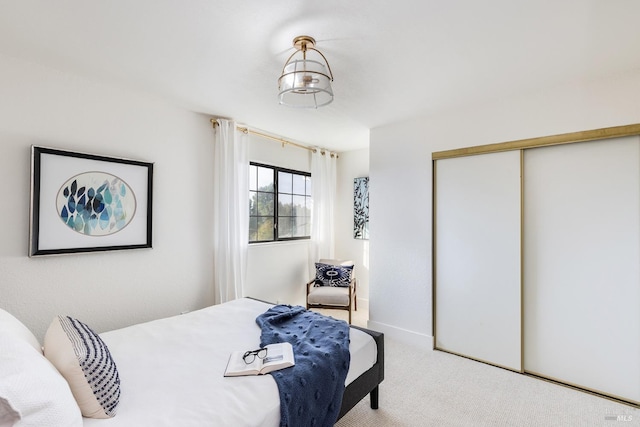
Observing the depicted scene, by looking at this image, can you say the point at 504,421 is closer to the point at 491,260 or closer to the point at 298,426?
the point at 491,260

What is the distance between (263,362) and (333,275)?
2.42 metres

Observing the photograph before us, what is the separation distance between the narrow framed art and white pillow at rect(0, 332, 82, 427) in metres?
1.37

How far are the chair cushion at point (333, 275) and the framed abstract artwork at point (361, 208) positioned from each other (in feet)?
2.68

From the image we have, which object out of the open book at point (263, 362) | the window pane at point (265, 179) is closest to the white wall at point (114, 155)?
the window pane at point (265, 179)

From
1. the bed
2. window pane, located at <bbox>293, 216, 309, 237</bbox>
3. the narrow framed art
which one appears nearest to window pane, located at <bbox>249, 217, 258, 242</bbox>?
window pane, located at <bbox>293, 216, 309, 237</bbox>

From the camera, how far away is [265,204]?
3.97 metres

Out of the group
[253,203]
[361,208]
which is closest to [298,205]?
[253,203]

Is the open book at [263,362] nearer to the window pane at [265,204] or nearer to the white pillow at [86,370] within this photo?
the white pillow at [86,370]

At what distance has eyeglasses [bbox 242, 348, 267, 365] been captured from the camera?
1629mm

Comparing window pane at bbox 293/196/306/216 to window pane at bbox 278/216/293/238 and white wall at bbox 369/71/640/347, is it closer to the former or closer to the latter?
window pane at bbox 278/216/293/238

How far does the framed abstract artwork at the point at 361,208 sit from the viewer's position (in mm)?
4570

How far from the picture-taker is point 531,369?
8.65ft

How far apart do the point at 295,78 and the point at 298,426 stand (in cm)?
189

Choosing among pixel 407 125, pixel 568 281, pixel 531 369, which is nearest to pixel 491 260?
pixel 568 281
